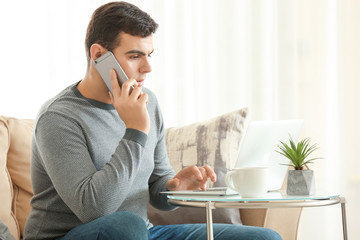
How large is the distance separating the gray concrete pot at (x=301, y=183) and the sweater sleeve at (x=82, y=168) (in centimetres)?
43

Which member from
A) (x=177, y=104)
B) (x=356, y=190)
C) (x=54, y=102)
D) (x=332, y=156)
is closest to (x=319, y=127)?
(x=332, y=156)

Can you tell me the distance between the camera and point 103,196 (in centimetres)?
128

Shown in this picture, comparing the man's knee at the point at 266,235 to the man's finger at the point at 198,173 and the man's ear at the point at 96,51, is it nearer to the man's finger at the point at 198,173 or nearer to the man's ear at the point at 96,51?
the man's finger at the point at 198,173

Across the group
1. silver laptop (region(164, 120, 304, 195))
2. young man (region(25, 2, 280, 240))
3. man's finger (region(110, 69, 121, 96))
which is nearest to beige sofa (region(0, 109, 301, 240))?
young man (region(25, 2, 280, 240))

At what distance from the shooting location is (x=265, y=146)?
4.61ft

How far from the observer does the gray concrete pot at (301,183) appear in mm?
1332

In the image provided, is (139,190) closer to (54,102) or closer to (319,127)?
(54,102)

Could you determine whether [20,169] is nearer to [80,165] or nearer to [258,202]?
[80,165]

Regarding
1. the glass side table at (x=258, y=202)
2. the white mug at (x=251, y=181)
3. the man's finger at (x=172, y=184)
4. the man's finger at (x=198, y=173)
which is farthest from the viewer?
the man's finger at (x=172, y=184)

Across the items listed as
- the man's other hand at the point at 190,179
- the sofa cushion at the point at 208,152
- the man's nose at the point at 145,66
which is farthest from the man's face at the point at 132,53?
the sofa cushion at the point at 208,152

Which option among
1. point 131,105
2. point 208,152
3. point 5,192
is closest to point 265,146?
point 131,105

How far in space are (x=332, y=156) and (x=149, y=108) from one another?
1.19 m

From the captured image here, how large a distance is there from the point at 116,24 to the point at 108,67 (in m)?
0.14

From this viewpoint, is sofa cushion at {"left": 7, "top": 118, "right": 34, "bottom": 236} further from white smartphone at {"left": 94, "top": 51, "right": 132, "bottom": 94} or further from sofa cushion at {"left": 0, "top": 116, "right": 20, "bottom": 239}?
white smartphone at {"left": 94, "top": 51, "right": 132, "bottom": 94}
